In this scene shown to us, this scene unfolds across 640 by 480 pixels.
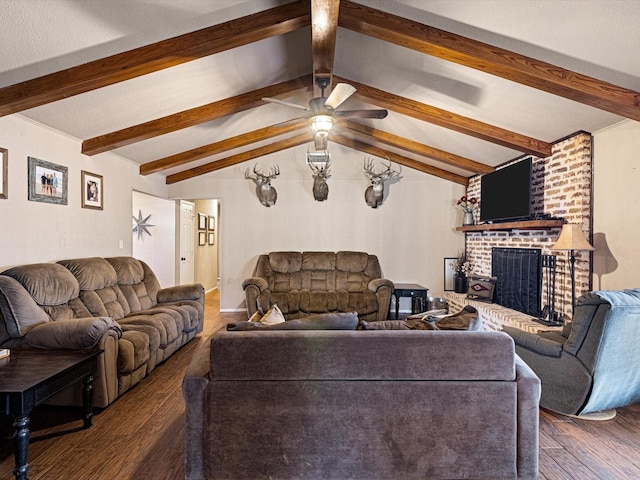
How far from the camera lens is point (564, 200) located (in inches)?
157

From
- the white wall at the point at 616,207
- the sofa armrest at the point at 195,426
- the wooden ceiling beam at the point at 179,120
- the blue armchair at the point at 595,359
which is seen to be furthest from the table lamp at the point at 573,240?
the sofa armrest at the point at 195,426

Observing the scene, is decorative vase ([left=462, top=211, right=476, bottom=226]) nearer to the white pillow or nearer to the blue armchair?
the blue armchair

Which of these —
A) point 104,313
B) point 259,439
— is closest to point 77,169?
point 104,313

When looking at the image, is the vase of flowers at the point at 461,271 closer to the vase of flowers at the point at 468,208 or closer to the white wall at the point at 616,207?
the vase of flowers at the point at 468,208

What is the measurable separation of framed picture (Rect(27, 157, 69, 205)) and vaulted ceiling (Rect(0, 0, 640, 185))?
41 cm

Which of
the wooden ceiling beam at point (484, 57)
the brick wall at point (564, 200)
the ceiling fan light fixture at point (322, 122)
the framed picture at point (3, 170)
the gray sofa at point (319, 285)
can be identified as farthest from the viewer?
the gray sofa at point (319, 285)

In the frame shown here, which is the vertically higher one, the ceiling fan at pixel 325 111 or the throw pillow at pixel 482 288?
the ceiling fan at pixel 325 111

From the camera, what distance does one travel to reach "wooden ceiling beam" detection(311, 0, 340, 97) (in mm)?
2555

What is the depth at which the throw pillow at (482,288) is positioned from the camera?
5309 mm

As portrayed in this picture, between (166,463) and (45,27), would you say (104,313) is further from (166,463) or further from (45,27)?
(45,27)

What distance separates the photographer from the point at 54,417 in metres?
2.71

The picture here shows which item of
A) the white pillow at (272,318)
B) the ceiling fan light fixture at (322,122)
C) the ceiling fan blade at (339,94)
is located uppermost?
the ceiling fan blade at (339,94)

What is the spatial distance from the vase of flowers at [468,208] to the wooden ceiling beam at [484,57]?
10.2 ft

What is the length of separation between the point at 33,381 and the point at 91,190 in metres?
2.89
